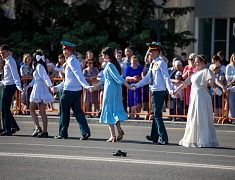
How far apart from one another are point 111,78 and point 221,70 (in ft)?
17.5

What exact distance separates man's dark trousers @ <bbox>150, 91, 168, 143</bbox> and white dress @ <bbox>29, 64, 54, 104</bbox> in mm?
2497

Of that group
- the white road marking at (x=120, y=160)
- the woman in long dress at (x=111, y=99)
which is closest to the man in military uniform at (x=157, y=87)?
the woman in long dress at (x=111, y=99)

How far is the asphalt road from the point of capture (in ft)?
33.8

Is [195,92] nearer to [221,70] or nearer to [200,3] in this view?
[221,70]

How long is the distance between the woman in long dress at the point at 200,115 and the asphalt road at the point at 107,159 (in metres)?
0.31

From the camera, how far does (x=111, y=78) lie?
14.8m

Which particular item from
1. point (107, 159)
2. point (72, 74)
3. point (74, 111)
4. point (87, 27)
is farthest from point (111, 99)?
point (87, 27)

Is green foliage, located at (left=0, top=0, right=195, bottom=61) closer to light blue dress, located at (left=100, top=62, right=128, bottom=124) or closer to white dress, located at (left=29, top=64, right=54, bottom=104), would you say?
white dress, located at (left=29, top=64, right=54, bottom=104)

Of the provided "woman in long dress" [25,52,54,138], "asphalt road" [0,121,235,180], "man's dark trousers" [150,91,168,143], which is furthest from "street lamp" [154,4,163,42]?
"man's dark trousers" [150,91,168,143]

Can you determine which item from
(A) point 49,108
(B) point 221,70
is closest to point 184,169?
(B) point 221,70

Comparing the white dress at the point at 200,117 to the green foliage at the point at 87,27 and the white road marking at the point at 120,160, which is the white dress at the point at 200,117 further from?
the green foliage at the point at 87,27

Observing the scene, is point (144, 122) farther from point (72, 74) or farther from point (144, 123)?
point (72, 74)

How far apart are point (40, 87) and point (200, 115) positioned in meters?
3.69

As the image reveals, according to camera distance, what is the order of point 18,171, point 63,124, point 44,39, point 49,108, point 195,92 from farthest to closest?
point 44,39 → point 49,108 → point 63,124 → point 195,92 → point 18,171
